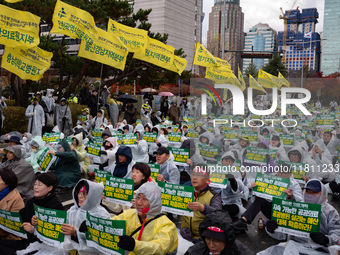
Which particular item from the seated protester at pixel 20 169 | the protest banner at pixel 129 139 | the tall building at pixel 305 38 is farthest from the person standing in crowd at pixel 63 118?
the tall building at pixel 305 38

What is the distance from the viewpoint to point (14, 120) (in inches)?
547

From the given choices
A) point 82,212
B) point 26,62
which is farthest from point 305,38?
point 82,212

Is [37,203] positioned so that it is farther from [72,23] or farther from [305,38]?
[305,38]

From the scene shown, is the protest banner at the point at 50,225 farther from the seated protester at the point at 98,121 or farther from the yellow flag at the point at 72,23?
the seated protester at the point at 98,121

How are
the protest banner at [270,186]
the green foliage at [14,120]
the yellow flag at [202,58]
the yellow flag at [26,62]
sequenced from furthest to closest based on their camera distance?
the green foliage at [14,120] → the yellow flag at [202,58] → the yellow flag at [26,62] → the protest banner at [270,186]

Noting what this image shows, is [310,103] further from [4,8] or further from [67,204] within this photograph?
[4,8]

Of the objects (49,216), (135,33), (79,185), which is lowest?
(49,216)

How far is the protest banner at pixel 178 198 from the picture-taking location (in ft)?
13.4

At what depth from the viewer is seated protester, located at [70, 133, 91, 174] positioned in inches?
338

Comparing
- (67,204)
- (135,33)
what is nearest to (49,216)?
(67,204)

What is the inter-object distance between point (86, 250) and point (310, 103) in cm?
315

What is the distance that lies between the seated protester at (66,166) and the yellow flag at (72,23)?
154 inches

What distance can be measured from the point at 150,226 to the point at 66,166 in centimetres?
517

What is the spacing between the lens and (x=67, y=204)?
644 centimetres
